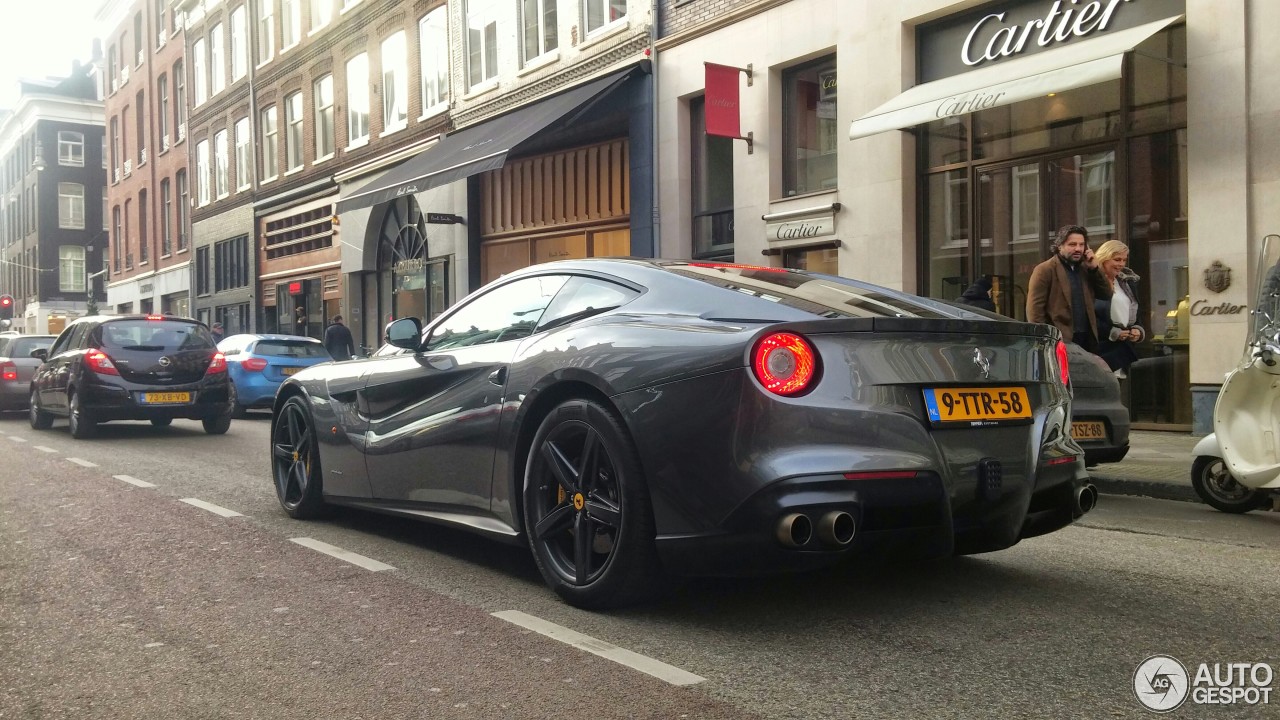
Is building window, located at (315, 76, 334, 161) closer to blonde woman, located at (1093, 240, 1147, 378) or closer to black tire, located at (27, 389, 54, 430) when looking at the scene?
black tire, located at (27, 389, 54, 430)

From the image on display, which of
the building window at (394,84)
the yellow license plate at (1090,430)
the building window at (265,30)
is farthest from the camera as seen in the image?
the building window at (265,30)

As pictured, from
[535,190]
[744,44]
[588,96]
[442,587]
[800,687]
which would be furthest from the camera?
[535,190]

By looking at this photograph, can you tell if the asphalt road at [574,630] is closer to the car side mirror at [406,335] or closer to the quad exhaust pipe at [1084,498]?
the quad exhaust pipe at [1084,498]

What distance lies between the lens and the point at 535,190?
21359mm

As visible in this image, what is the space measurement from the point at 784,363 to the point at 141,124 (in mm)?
46770

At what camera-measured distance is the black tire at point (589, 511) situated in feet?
12.8

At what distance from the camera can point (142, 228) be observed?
45938mm

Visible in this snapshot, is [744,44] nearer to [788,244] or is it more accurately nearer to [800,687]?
[788,244]

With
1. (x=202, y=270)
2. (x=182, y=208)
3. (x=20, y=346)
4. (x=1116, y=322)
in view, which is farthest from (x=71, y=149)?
(x=1116, y=322)

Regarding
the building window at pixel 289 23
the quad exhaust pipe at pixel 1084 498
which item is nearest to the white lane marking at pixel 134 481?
the quad exhaust pipe at pixel 1084 498

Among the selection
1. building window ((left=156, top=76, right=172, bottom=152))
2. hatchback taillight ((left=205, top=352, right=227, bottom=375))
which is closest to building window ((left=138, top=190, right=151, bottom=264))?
building window ((left=156, top=76, right=172, bottom=152))

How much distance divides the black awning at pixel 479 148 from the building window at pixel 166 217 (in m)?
24.7

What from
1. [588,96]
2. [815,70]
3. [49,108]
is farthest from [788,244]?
[49,108]

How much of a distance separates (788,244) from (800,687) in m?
12.7
